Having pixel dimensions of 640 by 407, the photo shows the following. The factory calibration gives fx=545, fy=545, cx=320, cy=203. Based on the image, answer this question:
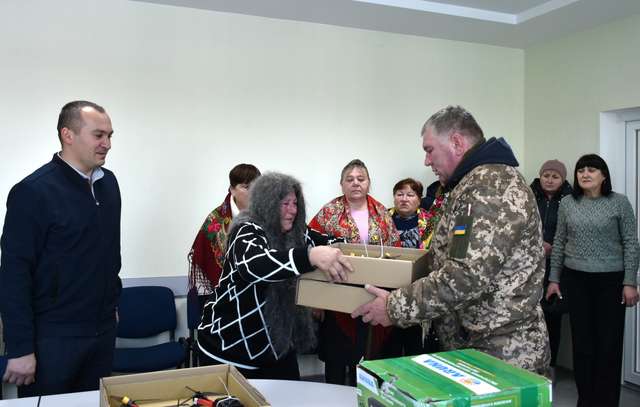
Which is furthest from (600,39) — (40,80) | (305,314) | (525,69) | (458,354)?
(40,80)

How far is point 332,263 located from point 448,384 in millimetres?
728

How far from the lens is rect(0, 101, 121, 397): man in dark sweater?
6.53ft

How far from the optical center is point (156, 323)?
12.6 feet

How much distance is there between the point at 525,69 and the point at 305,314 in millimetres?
3931

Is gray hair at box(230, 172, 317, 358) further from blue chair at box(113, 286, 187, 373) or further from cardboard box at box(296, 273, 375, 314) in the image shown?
blue chair at box(113, 286, 187, 373)

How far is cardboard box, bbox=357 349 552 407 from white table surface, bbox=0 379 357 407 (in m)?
0.44

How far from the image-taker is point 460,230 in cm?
166

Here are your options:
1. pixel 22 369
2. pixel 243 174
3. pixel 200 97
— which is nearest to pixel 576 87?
pixel 243 174

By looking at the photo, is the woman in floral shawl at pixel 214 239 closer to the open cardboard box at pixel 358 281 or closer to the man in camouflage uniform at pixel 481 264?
the open cardboard box at pixel 358 281

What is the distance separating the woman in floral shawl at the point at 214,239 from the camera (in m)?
3.74

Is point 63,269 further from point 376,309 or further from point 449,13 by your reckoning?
point 449,13

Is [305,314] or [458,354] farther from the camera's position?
[305,314]

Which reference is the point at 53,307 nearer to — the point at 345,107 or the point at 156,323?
the point at 156,323

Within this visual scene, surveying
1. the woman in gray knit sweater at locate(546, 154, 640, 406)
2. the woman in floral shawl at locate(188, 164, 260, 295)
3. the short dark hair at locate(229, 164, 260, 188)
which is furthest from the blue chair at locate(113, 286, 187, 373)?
the woman in gray knit sweater at locate(546, 154, 640, 406)
